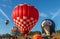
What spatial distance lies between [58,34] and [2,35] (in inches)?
625

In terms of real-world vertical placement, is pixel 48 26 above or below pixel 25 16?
above

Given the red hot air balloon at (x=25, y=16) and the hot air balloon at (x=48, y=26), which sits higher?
the hot air balloon at (x=48, y=26)

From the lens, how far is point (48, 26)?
57375mm

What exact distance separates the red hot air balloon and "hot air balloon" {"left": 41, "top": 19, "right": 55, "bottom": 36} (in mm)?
25710

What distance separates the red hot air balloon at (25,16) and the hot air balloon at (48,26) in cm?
2571

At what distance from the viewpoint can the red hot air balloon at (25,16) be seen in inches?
1221

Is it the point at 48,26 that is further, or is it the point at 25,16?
the point at 48,26

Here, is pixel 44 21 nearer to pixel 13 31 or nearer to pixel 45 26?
pixel 45 26

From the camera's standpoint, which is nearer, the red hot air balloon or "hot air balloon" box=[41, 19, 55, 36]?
the red hot air balloon

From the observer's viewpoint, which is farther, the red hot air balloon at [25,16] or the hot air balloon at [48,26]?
the hot air balloon at [48,26]

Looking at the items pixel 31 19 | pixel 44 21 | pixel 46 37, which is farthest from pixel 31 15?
pixel 46 37

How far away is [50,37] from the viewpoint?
63938mm

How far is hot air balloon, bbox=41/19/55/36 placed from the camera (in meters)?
57.1

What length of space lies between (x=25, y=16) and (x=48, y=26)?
26.8m
